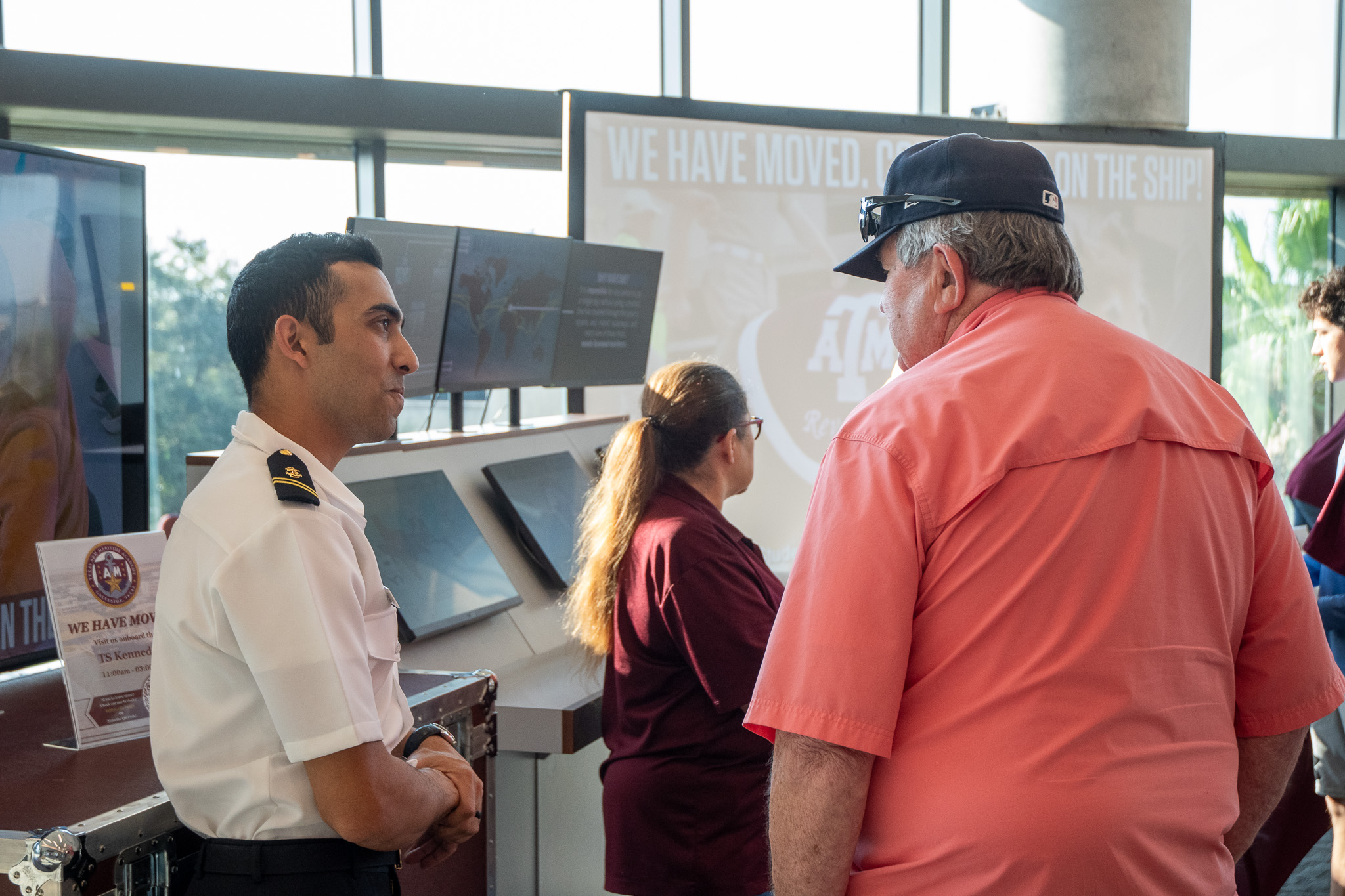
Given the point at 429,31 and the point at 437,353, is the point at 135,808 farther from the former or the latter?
the point at 429,31

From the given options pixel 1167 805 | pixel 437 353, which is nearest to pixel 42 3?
pixel 437 353

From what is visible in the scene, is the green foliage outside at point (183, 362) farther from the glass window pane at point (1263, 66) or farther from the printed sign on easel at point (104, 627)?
the glass window pane at point (1263, 66)

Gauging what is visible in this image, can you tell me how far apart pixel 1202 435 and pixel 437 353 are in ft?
6.75

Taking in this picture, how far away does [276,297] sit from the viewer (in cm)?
135

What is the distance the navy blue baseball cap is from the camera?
1.14 meters

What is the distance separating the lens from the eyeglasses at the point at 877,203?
1168mm

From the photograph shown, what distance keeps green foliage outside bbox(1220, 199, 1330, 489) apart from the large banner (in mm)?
1797

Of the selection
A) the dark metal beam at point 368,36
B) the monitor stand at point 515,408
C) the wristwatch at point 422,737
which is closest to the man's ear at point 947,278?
the wristwatch at point 422,737

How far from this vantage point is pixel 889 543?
40.4 inches

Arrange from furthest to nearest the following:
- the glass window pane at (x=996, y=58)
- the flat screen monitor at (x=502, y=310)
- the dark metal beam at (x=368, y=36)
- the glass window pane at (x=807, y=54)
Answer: the glass window pane at (x=996, y=58) < the glass window pane at (x=807, y=54) < the dark metal beam at (x=368, y=36) < the flat screen monitor at (x=502, y=310)

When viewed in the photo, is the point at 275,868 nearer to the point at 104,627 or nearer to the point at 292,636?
the point at 292,636

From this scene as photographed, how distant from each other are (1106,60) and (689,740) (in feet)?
16.4

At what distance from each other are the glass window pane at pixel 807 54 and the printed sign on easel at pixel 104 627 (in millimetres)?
4565

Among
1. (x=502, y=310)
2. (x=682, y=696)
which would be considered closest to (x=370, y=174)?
(x=502, y=310)
